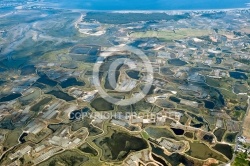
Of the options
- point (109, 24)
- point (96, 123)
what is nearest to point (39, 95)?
point (96, 123)

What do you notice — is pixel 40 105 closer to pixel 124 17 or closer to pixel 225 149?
pixel 225 149

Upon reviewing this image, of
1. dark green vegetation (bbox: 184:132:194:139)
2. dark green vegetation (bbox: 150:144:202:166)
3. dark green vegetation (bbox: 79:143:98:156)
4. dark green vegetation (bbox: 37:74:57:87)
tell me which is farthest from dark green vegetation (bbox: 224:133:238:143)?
dark green vegetation (bbox: 37:74:57:87)

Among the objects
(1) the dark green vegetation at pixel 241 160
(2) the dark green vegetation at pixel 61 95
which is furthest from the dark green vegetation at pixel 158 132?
(2) the dark green vegetation at pixel 61 95

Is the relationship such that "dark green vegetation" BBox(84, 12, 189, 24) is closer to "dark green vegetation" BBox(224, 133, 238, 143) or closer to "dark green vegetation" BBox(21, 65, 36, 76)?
"dark green vegetation" BBox(21, 65, 36, 76)

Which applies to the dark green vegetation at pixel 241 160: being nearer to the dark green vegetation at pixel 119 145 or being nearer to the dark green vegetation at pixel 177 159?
the dark green vegetation at pixel 177 159

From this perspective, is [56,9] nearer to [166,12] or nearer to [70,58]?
[166,12]

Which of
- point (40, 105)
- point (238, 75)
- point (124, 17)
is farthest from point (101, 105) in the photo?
point (124, 17)
